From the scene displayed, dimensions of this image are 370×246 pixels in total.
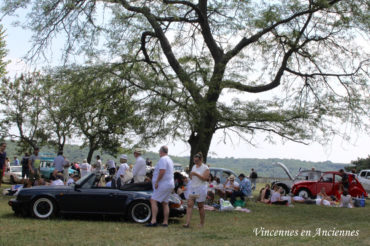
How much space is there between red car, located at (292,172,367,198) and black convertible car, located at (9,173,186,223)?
14.0 metres

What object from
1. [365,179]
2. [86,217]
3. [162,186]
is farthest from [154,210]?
[365,179]

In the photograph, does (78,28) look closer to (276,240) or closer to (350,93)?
(350,93)

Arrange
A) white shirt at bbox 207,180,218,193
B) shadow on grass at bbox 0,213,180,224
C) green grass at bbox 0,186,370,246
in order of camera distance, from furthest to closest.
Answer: white shirt at bbox 207,180,218,193
shadow on grass at bbox 0,213,180,224
green grass at bbox 0,186,370,246

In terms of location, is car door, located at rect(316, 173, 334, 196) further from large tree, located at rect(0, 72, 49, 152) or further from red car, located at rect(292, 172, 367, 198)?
large tree, located at rect(0, 72, 49, 152)

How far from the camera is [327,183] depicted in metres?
22.1

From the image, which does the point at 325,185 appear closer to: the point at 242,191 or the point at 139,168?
the point at 242,191

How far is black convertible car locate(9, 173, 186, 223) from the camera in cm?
995

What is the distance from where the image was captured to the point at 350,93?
1773 cm

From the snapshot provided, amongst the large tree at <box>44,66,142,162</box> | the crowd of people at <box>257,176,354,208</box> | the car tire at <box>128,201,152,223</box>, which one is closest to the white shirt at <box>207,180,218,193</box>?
the crowd of people at <box>257,176,354,208</box>

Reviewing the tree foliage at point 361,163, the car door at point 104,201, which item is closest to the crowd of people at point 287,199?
the car door at point 104,201

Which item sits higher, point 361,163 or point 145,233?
point 361,163

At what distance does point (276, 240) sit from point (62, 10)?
41.0ft

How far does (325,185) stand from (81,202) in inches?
607

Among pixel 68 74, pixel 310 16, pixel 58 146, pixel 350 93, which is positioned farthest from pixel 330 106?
pixel 58 146
